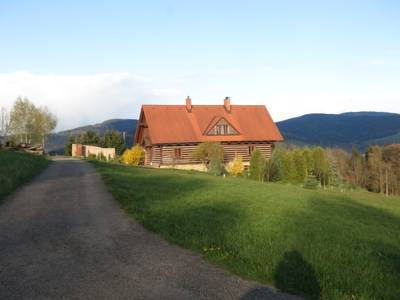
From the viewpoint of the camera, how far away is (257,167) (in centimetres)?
4184

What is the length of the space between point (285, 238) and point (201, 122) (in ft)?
128

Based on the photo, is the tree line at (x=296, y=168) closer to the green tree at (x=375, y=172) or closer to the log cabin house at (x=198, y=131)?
the green tree at (x=375, y=172)

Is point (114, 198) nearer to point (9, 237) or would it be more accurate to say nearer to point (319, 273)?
point (9, 237)

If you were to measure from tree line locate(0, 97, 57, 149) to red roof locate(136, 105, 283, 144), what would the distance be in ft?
87.5

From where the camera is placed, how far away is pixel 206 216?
1272 cm

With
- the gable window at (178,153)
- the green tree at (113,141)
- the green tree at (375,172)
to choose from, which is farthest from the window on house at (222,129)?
the green tree at (113,141)

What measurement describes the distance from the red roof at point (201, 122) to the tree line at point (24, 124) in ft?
87.5

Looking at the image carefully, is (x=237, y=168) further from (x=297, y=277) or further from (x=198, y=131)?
Answer: (x=297, y=277)

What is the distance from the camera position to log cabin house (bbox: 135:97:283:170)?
46406 mm

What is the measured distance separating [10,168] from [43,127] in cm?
5264

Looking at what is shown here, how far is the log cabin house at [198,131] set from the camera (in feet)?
152

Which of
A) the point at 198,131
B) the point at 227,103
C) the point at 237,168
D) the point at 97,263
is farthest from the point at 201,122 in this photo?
the point at 97,263

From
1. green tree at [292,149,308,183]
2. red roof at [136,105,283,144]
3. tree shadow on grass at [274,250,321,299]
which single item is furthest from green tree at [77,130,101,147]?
tree shadow on grass at [274,250,321,299]

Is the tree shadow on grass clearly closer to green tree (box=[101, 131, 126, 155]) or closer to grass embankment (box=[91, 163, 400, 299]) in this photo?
grass embankment (box=[91, 163, 400, 299])
